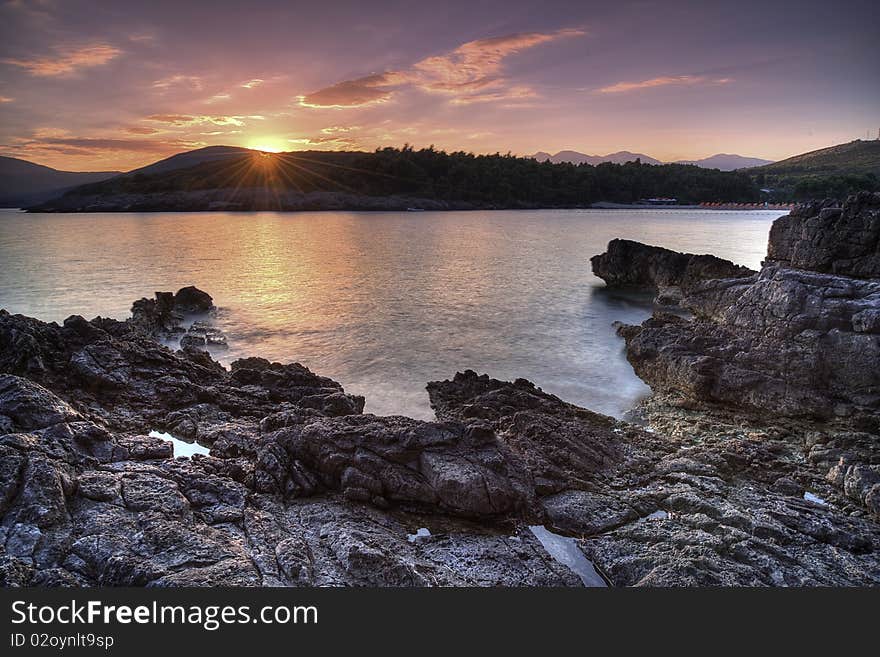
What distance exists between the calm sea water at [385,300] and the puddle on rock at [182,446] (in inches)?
153

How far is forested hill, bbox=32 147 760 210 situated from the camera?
364ft

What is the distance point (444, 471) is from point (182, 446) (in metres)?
3.98

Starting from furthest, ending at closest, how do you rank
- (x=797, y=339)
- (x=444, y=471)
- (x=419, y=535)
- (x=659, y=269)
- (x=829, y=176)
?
(x=829, y=176)
(x=659, y=269)
(x=797, y=339)
(x=444, y=471)
(x=419, y=535)

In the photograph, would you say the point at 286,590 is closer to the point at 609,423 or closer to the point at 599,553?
the point at 599,553

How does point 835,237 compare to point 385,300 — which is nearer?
point 835,237

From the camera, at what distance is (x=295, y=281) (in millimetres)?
27500

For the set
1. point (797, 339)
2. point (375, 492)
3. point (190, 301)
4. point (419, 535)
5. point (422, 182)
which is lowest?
point (419, 535)

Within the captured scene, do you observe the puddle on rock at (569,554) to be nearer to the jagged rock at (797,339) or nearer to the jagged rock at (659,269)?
the jagged rock at (797,339)

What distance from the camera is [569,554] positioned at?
224 inches

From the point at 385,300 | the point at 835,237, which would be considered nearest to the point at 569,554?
the point at 835,237

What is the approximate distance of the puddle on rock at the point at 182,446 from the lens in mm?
7203

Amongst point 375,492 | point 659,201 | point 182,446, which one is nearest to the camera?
point 375,492

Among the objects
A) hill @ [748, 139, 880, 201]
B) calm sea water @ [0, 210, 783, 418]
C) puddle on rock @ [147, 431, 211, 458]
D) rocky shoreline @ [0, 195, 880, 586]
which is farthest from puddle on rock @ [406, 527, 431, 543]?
hill @ [748, 139, 880, 201]

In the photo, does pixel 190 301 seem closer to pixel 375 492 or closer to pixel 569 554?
pixel 375 492
